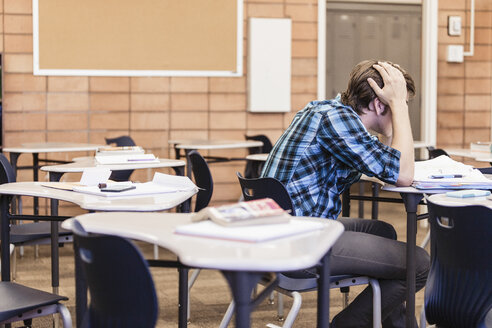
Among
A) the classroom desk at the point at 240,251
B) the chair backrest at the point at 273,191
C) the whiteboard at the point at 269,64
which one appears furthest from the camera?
the whiteboard at the point at 269,64

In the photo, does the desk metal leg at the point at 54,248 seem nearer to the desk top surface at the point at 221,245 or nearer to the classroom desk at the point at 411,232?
the desk top surface at the point at 221,245

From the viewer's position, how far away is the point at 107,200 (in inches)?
82.0

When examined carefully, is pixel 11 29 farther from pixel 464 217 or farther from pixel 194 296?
pixel 464 217

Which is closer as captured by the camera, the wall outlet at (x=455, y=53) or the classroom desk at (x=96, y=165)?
the classroom desk at (x=96, y=165)

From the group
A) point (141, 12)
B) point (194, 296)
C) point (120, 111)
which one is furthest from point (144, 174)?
point (194, 296)

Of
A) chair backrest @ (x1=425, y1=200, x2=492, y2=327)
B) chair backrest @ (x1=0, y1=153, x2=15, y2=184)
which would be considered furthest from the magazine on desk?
chair backrest @ (x1=0, y1=153, x2=15, y2=184)

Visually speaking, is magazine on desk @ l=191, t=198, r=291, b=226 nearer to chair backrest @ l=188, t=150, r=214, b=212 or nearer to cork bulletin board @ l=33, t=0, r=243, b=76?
chair backrest @ l=188, t=150, r=214, b=212

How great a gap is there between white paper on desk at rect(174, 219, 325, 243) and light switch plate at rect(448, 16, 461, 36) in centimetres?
545

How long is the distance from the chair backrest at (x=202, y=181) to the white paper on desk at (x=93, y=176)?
1.36 feet

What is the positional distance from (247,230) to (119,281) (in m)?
0.28

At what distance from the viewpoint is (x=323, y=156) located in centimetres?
236

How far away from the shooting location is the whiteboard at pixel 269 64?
6.19 metres

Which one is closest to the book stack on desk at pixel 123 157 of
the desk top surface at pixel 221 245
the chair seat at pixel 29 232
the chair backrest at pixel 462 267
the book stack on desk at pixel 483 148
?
the chair seat at pixel 29 232

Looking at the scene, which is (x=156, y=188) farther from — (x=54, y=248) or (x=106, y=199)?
(x=54, y=248)
